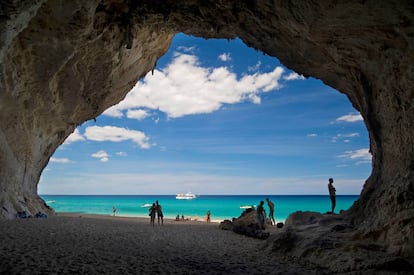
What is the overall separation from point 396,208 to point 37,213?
19020 millimetres

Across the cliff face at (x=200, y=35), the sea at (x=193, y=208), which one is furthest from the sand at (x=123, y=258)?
the sea at (x=193, y=208)

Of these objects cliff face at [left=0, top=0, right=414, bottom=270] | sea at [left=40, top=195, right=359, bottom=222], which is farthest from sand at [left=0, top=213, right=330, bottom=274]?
sea at [left=40, top=195, right=359, bottom=222]

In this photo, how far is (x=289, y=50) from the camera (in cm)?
1220

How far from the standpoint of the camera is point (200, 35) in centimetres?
1588

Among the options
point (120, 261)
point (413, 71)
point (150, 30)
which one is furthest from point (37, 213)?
point (413, 71)

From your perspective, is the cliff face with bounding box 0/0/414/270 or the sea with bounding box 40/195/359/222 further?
the sea with bounding box 40/195/359/222

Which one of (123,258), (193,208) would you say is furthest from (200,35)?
(193,208)

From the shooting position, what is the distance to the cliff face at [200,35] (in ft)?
24.7

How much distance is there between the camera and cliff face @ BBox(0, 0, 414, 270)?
7.52 meters

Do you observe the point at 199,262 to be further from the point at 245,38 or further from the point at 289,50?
the point at 245,38

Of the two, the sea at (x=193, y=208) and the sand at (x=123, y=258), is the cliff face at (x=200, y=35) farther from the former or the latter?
the sea at (x=193, y=208)

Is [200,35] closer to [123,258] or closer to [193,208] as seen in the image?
[123,258]

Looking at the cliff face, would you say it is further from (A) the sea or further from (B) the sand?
(A) the sea

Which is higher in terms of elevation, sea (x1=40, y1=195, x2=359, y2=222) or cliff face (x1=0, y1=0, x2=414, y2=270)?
cliff face (x1=0, y1=0, x2=414, y2=270)
